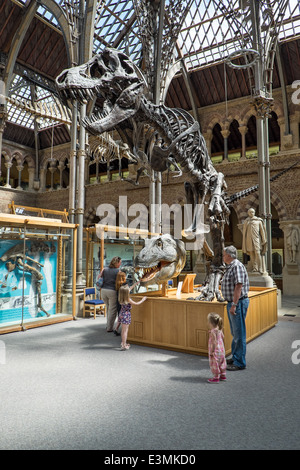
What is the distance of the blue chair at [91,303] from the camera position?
8.20 m

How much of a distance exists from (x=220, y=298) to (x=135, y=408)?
245 cm

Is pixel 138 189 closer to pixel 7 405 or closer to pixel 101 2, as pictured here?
pixel 101 2

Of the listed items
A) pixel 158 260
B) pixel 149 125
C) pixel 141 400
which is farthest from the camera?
pixel 158 260

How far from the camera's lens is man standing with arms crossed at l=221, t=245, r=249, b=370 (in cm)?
434

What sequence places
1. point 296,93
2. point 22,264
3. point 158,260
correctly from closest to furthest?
1. point 158,260
2. point 22,264
3. point 296,93

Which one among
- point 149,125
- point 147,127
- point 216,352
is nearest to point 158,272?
point 216,352

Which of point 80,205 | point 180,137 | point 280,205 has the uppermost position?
point 280,205

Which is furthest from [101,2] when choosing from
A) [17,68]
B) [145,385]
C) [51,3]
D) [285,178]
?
[145,385]

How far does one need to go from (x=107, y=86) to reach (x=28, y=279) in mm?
4895

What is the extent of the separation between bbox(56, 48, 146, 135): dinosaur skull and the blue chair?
519cm

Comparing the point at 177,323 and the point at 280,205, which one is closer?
the point at 177,323

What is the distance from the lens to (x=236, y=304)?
14.0ft

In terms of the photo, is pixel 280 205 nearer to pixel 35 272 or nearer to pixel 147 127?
pixel 147 127

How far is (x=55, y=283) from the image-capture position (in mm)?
7973
